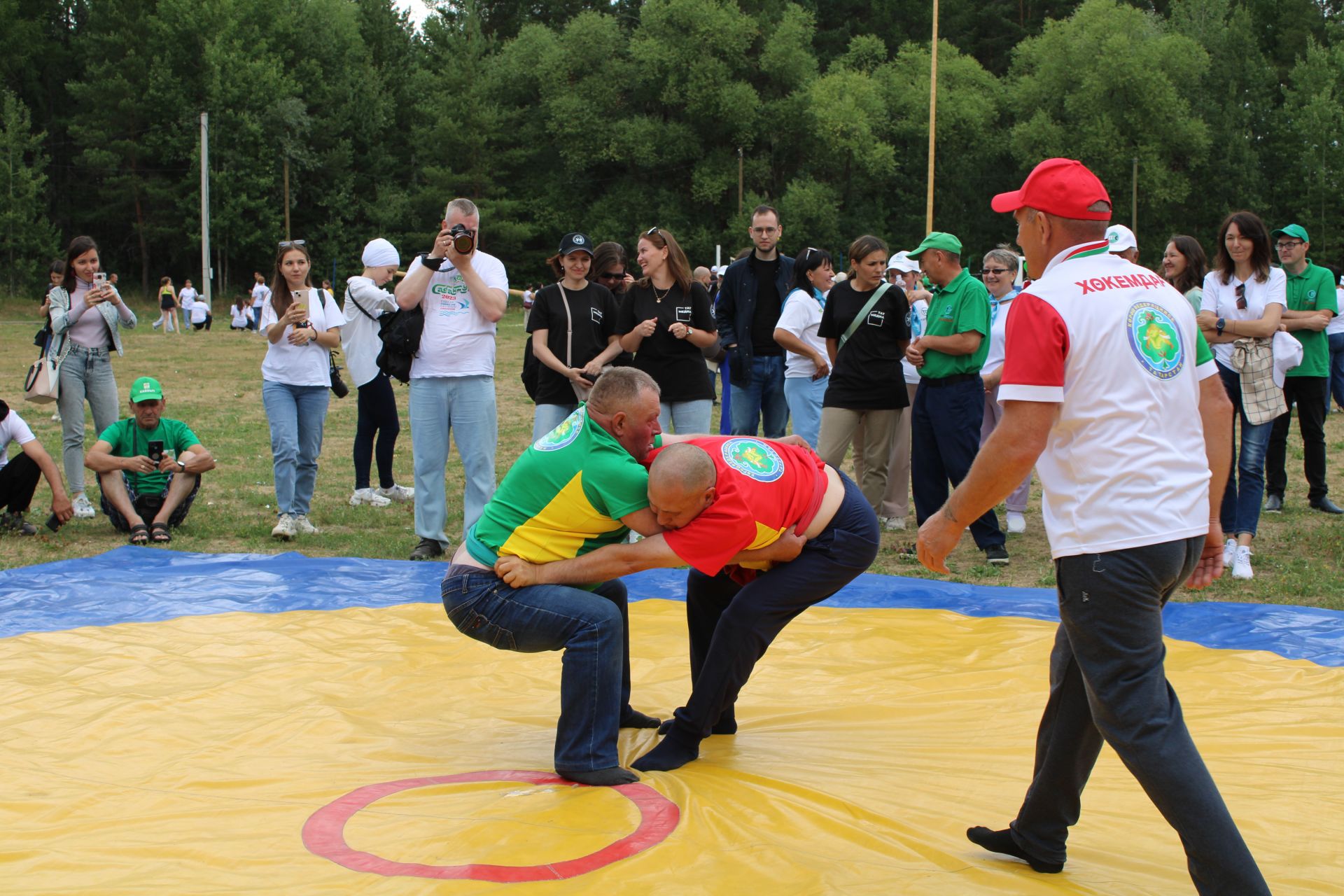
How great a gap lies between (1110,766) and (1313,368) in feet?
15.4

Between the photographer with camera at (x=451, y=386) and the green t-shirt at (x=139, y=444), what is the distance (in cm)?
178

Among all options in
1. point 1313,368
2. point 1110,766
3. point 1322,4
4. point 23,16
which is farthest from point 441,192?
point 1110,766

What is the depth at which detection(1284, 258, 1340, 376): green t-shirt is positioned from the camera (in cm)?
717

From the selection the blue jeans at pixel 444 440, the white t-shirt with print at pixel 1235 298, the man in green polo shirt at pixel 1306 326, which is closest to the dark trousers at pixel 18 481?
the blue jeans at pixel 444 440

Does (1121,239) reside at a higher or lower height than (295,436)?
higher

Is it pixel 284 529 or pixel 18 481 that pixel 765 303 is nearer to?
pixel 284 529

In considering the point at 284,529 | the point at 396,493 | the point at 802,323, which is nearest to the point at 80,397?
the point at 284,529

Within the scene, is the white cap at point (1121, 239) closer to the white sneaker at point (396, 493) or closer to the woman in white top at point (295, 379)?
Result: the woman in white top at point (295, 379)

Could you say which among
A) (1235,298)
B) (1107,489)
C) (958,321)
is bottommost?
(1107,489)

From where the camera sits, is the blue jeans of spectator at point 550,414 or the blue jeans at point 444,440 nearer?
the blue jeans at point 444,440

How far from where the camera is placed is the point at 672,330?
22.7 feet

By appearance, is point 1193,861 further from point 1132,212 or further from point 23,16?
point 23,16

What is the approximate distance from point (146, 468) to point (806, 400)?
4.33 meters

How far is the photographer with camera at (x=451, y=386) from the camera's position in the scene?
671 cm
